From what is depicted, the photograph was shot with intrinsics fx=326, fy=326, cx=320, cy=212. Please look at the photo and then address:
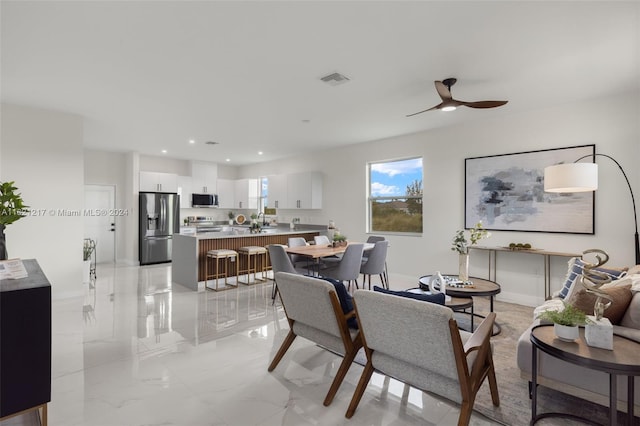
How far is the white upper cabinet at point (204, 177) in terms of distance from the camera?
8.99 m

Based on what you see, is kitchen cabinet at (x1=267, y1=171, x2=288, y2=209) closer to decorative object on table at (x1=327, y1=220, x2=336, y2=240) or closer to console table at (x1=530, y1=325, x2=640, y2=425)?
decorative object on table at (x1=327, y1=220, x2=336, y2=240)

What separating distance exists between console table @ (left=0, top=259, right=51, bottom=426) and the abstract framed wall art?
521cm

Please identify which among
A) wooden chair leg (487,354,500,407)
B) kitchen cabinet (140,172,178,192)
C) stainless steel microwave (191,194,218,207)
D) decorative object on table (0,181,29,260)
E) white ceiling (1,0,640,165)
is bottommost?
wooden chair leg (487,354,500,407)

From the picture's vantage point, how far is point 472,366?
191 centimetres

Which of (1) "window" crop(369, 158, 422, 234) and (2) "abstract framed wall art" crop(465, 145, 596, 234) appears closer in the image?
(2) "abstract framed wall art" crop(465, 145, 596, 234)

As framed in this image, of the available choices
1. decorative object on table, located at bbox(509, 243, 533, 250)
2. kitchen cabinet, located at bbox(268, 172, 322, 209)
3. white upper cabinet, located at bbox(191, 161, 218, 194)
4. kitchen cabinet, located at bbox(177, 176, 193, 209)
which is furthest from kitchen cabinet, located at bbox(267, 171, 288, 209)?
decorative object on table, located at bbox(509, 243, 533, 250)

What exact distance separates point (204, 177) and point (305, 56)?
6.94 metres

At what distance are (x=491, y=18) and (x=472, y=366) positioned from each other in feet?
7.97

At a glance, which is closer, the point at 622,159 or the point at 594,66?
the point at 594,66

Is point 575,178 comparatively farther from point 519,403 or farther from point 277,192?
point 277,192

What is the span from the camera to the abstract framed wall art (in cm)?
426

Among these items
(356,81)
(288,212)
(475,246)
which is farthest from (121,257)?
(475,246)

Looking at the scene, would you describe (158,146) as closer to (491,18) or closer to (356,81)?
(356,81)

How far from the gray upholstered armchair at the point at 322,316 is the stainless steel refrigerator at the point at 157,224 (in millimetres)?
6526
